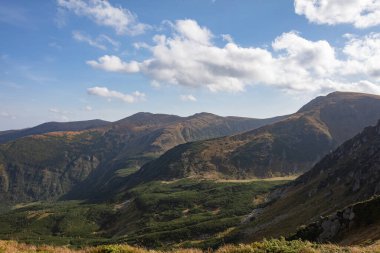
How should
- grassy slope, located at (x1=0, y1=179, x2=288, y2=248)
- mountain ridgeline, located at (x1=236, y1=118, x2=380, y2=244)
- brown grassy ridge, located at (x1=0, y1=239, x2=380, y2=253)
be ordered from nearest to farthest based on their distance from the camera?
1. brown grassy ridge, located at (x1=0, y1=239, x2=380, y2=253)
2. mountain ridgeline, located at (x1=236, y1=118, x2=380, y2=244)
3. grassy slope, located at (x1=0, y1=179, x2=288, y2=248)

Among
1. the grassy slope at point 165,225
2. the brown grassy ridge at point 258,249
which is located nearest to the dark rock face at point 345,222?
the brown grassy ridge at point 258,249

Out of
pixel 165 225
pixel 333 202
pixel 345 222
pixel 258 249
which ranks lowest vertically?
pixel 165 225

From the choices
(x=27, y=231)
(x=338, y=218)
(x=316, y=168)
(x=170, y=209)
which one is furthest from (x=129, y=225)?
(x=338, y=218)

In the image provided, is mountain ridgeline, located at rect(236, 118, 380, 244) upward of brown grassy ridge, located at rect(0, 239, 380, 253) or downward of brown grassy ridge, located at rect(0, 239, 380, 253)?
downward

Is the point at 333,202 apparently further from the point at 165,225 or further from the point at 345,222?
the point at 165,225

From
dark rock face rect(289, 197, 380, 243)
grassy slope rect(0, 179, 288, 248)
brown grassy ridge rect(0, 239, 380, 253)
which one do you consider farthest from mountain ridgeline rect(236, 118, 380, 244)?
grassy slope rect(0, 179, 288, 248)

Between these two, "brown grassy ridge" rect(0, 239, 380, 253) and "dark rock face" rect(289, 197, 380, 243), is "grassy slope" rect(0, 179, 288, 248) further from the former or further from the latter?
"brown grassy ridge" rect(0, 239, 380, 253)

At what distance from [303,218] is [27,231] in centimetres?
15405

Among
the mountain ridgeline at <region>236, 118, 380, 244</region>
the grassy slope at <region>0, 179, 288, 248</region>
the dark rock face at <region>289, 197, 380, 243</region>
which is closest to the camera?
the dark rock face at <region>289, 197, 380, 243</region>

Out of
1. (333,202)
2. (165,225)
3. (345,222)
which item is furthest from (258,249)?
(165,225)

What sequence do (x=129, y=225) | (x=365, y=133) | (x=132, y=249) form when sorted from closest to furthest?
(x=132, y=249)
(x=365, y=133)
(x=129, y=225)

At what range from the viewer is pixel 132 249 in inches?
784

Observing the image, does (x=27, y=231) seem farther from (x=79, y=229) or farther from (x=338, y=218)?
(x=338, y=218)

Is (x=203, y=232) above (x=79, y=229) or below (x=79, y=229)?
above
